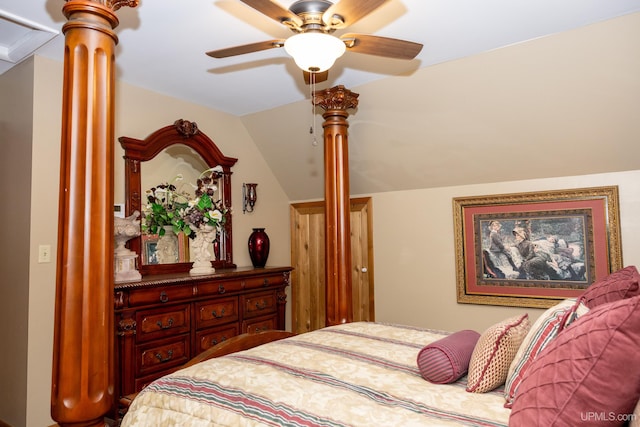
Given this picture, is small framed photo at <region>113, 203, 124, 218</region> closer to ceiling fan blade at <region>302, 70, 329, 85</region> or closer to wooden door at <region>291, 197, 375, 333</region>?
ceiling fan blade at <region>302, 70, 329, 85</region>

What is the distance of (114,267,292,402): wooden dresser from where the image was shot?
283 centimetres

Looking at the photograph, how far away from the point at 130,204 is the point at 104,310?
1966 millimetres

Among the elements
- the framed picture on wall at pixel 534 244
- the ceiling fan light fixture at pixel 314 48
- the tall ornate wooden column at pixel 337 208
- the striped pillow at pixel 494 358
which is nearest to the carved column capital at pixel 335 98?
the tall ornate wooden column at pixel 337 208

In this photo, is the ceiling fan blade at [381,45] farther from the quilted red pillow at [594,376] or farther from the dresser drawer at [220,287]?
the dresser drawer at [220,287]

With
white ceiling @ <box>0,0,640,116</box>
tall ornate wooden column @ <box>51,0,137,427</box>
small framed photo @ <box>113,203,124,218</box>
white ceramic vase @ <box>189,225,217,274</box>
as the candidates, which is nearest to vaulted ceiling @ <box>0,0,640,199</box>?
white ceiling @ <box>0,0,640,116</box>

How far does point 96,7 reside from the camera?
1633 millimetres

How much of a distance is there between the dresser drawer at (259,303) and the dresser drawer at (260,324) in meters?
0.05

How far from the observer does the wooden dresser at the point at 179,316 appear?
9.29ft

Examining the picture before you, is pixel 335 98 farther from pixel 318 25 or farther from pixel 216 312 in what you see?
pixel 216 312

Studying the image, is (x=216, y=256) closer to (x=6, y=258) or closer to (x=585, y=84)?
(x=6, y=258)

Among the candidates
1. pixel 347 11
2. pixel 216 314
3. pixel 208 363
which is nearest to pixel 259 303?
pixel 216 314

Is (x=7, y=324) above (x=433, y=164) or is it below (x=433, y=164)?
below

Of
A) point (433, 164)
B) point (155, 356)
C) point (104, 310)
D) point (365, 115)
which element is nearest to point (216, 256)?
point (155, 356)

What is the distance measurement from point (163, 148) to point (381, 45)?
2207mm
